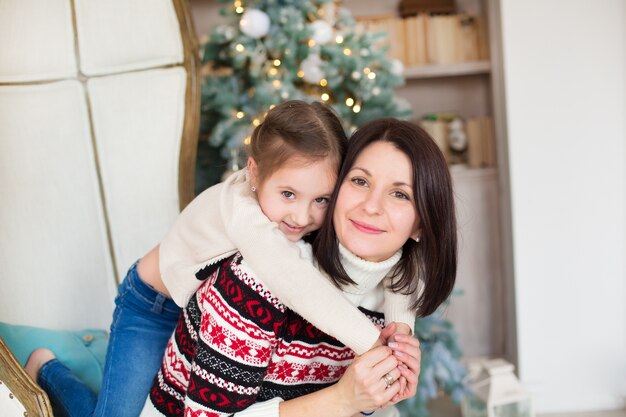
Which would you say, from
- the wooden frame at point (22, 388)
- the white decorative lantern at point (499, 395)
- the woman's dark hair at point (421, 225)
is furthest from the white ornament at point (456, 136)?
the wooden frame at point (22, 388)

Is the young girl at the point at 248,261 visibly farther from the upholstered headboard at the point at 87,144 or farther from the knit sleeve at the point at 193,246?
the upholstered headboard at the point at 87,144

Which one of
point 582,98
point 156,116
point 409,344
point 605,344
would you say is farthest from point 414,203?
point 605,344

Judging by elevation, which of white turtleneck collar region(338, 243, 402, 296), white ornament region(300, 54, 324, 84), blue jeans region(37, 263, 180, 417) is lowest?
blue jeans region(37, 263, 180, 417)

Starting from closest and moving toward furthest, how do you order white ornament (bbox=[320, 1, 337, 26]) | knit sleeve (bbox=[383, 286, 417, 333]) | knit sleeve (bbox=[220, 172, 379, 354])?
knit sleeve (bbox=[220, 172, 379, 354]) < knit sleeve (bbox=[383, 286, 417, 333]) < white ornament (bbox=[320, 1, 337, 26])

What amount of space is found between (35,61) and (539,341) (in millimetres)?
2295

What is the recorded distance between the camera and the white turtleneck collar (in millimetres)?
1389

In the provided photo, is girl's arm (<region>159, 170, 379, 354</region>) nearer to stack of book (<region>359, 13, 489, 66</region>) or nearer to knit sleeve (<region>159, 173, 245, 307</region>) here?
knit sleeve (<region>159, 173, 245, 307</region>)

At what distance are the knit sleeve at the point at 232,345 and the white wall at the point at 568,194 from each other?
6.28 feet

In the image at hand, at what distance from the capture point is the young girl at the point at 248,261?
1.28 meters

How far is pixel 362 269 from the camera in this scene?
1397 mm

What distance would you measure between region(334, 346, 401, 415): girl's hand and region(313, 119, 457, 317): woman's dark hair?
0.18 metres

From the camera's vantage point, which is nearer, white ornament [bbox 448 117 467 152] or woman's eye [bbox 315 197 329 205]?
woman's eye [bbox 315 197 329 205]

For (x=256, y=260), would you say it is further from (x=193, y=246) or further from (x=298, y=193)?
(x=193, y=246)

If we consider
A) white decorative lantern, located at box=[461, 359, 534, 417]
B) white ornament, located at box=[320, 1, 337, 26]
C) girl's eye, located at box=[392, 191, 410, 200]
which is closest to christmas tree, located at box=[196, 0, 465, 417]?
white ornament, located at box=[320, 1, 337, 26]
